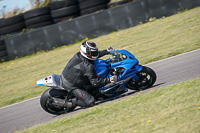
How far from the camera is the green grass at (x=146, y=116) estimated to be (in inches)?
164

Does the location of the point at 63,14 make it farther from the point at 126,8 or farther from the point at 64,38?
the point at 126,8

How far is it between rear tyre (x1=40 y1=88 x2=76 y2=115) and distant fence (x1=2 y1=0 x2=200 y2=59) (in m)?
8.56

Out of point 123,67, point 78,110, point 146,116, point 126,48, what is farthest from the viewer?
point 126,48

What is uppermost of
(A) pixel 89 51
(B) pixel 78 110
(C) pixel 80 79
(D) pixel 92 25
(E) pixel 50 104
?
(A) pixel 89 51

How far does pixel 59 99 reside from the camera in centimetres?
637

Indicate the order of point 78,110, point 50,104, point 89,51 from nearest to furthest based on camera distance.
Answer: point 89,51 < point 50,104 < point 78,110

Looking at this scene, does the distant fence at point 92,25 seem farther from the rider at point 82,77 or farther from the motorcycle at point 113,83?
the rider at point 82,77

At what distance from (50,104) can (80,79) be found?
1004mm

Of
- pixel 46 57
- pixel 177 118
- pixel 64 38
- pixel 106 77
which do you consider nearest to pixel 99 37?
pixel 64 38

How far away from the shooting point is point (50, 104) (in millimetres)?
6426

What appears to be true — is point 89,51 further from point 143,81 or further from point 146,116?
point 146,116

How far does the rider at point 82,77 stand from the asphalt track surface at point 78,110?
1.29ft

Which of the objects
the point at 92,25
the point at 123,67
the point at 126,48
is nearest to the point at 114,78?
the point at 123,67

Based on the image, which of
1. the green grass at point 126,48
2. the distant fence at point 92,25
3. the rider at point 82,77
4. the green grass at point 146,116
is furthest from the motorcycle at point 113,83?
the distant fence at point 92,25
